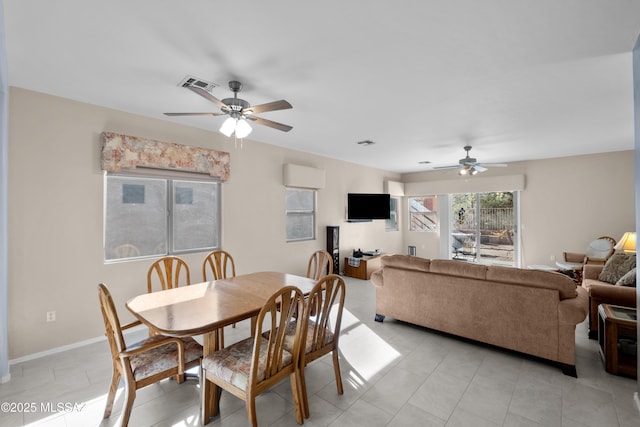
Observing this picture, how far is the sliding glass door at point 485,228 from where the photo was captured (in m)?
6.66

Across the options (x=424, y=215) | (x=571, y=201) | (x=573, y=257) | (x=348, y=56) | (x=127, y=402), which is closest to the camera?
(x=127, y=402)

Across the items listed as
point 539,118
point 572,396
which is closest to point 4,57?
point 572,396

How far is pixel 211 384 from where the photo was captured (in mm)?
1869

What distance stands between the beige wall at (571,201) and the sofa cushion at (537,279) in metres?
4.35

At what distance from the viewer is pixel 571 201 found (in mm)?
5762

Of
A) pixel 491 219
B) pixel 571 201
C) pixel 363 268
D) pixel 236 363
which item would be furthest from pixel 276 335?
pixel 491 219

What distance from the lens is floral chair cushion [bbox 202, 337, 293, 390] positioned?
5.48ft

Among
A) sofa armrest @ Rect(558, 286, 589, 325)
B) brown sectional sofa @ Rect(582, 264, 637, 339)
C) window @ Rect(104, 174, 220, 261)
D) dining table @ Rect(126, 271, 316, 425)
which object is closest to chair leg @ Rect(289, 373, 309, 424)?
dining table @ Rect(126, 271, 316, 425)

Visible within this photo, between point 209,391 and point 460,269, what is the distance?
2.45 m

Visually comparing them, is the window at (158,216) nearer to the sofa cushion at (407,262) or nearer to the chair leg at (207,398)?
the chair leg at (207,398)

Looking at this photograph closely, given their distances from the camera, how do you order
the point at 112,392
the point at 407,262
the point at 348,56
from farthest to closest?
the point at 407,262 < the point at 348,56 < the point at 112,392

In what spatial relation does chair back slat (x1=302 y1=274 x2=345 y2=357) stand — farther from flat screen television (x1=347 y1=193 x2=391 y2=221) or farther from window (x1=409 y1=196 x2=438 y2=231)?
window (x1=409 y1=196 x2=438 y2=231)

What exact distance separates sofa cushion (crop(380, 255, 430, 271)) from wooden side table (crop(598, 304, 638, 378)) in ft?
4.90

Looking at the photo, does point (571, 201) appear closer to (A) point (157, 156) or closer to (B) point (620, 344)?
(B) point (620, 344)
